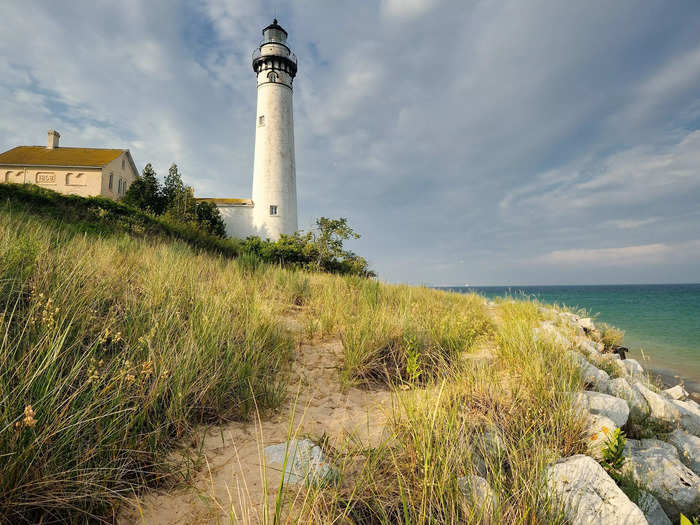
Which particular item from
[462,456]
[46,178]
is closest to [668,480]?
[462,456]

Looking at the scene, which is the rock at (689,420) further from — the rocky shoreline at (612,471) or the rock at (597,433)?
the rock at (597,433)

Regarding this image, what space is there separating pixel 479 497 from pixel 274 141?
23431mm

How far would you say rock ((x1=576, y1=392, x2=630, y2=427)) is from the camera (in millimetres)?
2641

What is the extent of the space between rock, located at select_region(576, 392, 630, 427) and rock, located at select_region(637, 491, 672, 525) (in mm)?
687

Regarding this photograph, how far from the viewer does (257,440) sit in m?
1.77

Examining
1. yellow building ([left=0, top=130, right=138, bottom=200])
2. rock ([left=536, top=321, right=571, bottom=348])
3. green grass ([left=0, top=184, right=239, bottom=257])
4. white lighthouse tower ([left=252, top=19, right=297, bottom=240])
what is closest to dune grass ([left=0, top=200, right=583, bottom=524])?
rock ([left=536, top=321, right=571, bottom=348])

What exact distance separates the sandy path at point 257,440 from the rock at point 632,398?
96.3 inches

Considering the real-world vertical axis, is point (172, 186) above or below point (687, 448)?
above

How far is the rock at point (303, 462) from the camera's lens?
5.41ft

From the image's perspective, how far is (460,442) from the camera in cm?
182

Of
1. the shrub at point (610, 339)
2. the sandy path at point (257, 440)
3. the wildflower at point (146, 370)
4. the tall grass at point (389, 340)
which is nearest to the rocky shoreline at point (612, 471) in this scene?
the sandy path at point (257, 440)

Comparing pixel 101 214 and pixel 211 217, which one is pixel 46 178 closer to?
pixel 211 217

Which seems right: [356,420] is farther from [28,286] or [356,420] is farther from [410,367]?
[28,286]

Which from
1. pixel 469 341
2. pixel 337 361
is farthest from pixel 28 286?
pixel 469 341
